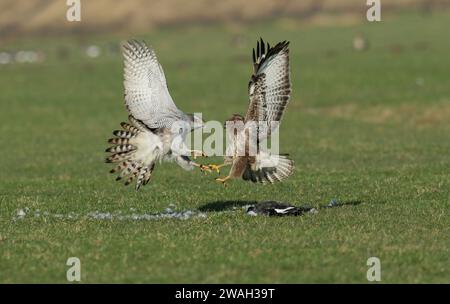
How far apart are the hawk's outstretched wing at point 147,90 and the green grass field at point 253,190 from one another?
6.00ft

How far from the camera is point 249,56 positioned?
67938 millimetres

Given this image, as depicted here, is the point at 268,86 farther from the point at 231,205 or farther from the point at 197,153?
the point at 231,205

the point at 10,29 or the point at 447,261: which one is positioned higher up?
the point at 10,29

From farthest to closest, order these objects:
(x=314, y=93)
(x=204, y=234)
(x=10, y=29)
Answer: (x=10, y=29), (x=314, y=93), (x=204, y=234)

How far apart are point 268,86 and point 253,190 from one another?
4.19 meters

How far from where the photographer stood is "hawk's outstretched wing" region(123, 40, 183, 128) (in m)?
16.9

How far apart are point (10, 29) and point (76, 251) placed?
353ft

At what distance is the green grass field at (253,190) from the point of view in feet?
43.1

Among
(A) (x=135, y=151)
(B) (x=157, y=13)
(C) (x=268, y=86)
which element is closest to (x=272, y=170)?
(C) (x=268, y=86)

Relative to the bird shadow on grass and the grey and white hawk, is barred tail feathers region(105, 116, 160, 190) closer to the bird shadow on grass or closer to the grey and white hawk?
the grey and white hawk

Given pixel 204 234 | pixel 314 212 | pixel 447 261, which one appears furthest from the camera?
pixel 314 212
